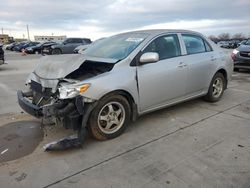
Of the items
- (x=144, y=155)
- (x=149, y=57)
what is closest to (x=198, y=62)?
(x=149, y=57)

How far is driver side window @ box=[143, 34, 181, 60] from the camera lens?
13.2ft

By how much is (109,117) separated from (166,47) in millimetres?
1662

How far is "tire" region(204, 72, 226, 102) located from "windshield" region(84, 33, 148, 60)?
81.4 inches

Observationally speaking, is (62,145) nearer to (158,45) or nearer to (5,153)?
(5,153)

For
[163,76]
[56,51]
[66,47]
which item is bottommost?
[163,76]

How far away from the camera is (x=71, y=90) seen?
10.3ft

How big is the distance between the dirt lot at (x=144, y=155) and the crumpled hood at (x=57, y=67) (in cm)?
95

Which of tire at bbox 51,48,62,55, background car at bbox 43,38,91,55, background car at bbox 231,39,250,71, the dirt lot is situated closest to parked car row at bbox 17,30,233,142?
the dirt lot

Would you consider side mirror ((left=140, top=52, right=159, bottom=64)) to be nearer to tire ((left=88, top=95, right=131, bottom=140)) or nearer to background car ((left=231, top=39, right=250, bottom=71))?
tire ((left=88, top=95, right=131, bottom=140))

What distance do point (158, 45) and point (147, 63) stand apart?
0.50 meters

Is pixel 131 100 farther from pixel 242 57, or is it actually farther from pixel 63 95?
pixel 242 57

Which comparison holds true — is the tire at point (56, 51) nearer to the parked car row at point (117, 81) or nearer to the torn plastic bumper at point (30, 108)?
the parked car row at point (117, 81)

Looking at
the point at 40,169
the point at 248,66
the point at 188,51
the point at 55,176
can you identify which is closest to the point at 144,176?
the point at 55,176

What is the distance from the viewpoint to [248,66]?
9.33m
